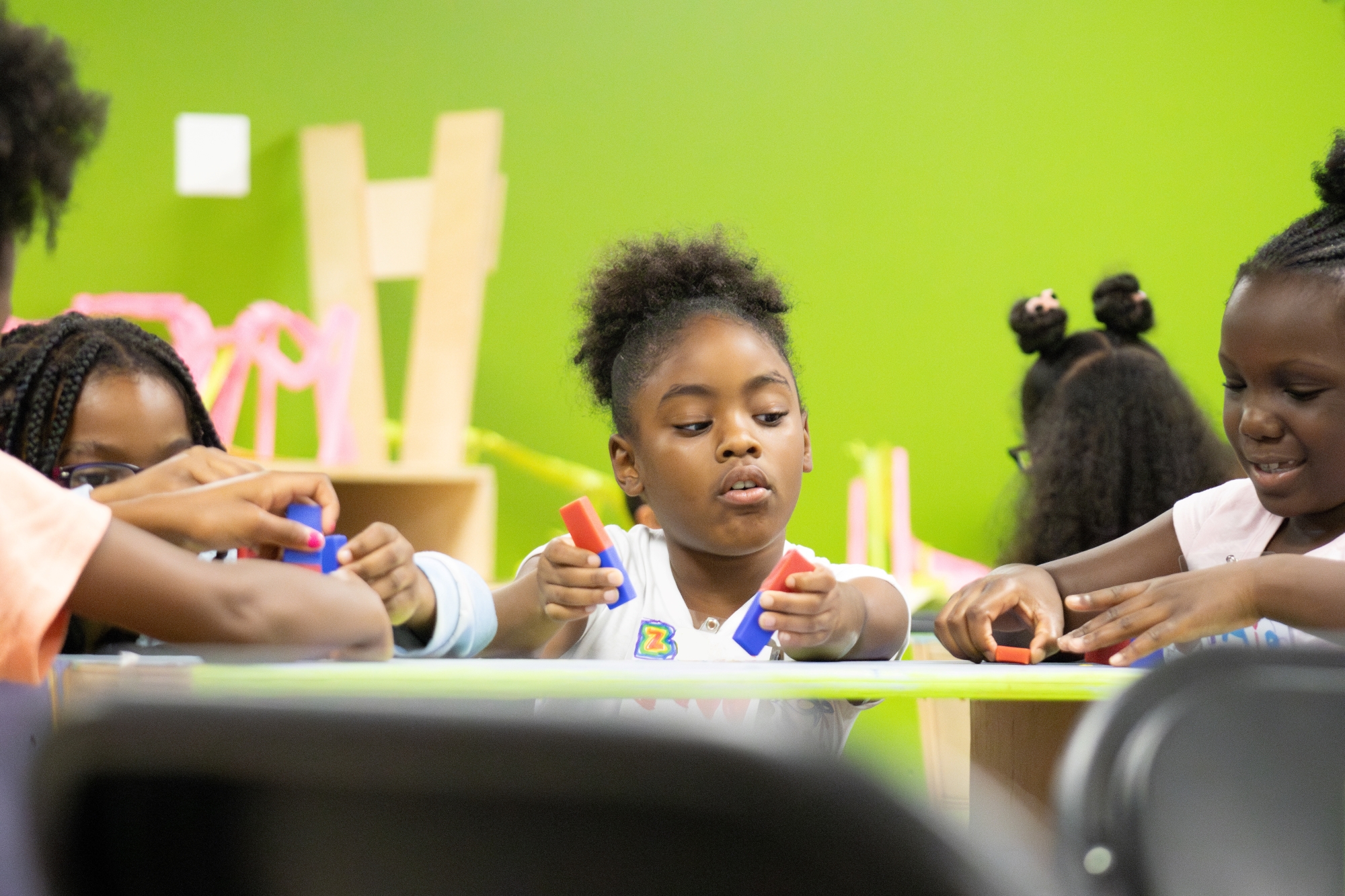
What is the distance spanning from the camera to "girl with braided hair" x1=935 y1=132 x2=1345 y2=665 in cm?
103

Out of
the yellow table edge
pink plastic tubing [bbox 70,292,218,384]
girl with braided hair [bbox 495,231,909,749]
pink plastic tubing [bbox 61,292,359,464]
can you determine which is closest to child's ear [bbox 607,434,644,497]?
girl with braided hair [bbox 495,231,909,749]

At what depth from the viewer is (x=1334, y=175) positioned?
1369 mm

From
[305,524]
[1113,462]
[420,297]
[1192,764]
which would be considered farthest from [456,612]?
[420,297]

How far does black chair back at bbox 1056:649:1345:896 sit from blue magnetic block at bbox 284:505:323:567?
69cm

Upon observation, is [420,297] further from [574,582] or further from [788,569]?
[788,569]

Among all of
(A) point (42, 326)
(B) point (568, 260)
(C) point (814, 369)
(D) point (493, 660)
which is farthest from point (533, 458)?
(D) point (493, 660)

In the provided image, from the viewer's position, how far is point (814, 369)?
3.13m

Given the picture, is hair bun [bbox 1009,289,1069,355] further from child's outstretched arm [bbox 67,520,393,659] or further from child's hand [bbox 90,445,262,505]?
child's outstretched arm [bbox 67,520,393,659]

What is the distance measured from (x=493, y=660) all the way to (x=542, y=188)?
2344mm

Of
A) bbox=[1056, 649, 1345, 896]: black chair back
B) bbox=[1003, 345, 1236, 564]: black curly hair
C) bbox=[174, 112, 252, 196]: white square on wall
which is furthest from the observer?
bbox=[174, 112, 252, 196]: white square on wall

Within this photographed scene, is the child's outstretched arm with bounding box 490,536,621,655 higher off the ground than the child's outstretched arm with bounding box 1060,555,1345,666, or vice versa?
the child's outstretched arm with bounding box 1060,555,1345,666

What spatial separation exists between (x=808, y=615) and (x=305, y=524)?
1.45 feet

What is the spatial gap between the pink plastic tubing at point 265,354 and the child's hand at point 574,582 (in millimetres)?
1467

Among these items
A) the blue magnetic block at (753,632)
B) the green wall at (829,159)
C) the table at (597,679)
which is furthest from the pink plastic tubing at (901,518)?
the table at (597,679)
